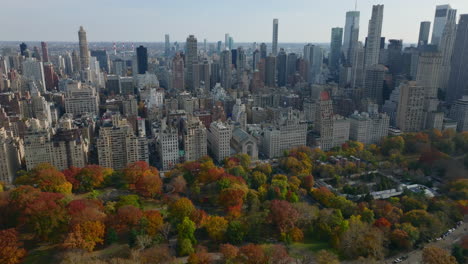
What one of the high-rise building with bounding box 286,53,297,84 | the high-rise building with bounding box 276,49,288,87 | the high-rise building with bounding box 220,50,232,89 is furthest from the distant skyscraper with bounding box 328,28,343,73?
the high-rise building with bounding box 220,50,232,89

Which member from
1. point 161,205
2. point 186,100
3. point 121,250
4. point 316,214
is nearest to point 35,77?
point 186,100

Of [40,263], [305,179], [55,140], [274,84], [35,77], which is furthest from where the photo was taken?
[274,84]

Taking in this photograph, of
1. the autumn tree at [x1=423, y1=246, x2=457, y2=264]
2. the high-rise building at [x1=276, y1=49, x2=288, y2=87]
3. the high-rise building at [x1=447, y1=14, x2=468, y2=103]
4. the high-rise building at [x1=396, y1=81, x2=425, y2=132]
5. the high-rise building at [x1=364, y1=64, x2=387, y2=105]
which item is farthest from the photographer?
the high-rise building at [x1=276, y1=49, x2=288, y2=87]

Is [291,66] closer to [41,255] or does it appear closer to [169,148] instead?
[169,148]

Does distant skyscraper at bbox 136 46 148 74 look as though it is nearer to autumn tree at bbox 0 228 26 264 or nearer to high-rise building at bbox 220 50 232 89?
high-rise building at bbox 220 50 232 89

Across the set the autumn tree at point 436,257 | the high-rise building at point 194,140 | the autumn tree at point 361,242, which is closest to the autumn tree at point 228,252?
the autumn tree at point 361,242

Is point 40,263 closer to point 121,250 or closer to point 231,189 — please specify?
point 121,250
